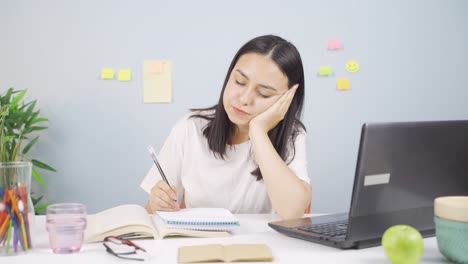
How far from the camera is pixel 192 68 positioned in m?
2.99

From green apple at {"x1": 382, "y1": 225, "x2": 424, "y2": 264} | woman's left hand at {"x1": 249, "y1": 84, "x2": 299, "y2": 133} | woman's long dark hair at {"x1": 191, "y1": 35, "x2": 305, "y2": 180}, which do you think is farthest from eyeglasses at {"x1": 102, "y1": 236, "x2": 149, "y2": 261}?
woman's long dark hair at {"x1": 191, "y1": 35, "x2": 305, "y2": 180}

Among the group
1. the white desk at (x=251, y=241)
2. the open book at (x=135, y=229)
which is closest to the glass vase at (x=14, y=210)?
the white desk at (x=251, y=241)

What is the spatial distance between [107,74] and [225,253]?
84.4 inches

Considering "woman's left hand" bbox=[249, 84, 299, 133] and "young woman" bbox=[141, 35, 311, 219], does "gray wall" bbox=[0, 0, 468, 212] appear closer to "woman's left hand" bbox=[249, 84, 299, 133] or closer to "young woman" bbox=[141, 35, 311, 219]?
"young woman" bbox=[141, 35, 311, 219]

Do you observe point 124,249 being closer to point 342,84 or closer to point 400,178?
point 400,178

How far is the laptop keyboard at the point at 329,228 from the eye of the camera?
1.12 metres

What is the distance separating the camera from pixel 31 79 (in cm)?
293

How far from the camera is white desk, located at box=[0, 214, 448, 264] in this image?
966mm

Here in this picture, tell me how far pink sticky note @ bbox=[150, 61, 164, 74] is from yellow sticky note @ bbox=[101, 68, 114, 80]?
0.23 metres

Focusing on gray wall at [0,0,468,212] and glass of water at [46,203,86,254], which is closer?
glass of water at [46,203,86,254]

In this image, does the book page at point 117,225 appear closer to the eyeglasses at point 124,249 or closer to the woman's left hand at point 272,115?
the eyeglasses at point 124,249

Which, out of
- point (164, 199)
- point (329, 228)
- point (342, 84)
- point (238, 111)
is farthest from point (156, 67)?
point (329, 228)

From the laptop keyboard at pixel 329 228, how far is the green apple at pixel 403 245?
0.70 feet

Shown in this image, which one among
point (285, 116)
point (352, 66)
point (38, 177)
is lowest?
point (38, 177)
